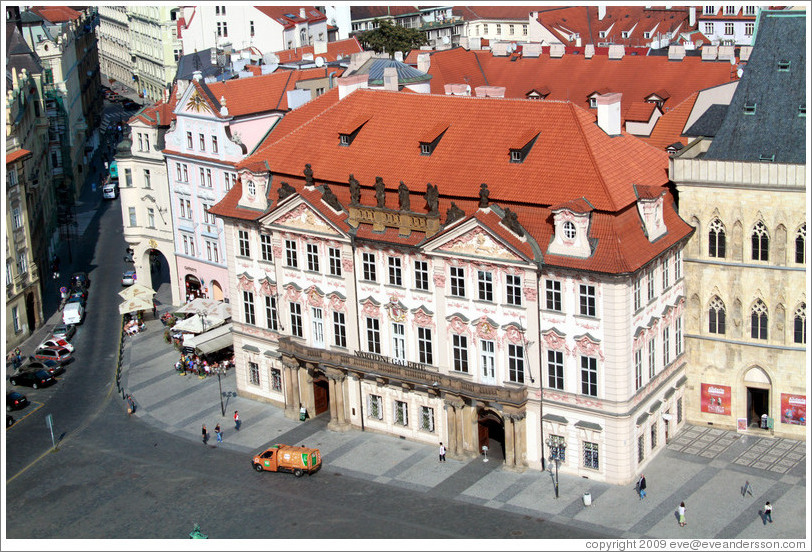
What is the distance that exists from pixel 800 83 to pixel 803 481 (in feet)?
86.9

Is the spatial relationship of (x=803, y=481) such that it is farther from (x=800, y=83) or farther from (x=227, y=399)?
(x=227, y=399)

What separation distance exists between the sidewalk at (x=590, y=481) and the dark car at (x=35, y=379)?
10596mm

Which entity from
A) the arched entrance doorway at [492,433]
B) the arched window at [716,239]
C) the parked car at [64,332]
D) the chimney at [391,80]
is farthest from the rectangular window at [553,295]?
the parked car at [64,332]

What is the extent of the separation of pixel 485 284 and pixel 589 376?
9.21 meters

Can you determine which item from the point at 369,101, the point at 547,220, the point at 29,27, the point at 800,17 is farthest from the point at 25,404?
the point at 29,27

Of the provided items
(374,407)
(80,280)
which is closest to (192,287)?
(80,280)

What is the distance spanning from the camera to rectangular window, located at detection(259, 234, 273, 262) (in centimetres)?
10719

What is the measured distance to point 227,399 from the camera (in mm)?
111938

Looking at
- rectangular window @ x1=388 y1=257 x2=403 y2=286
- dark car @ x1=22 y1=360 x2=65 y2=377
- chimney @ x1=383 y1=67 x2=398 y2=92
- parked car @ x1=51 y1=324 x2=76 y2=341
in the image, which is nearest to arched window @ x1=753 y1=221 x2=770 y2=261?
rectangular window @ x1=388 y1=257 x2=403 y2=286

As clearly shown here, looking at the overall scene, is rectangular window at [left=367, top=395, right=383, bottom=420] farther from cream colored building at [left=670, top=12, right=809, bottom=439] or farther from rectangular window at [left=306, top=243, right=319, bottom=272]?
cream colored building at [left=670, top=12, right=809, bottom=439]

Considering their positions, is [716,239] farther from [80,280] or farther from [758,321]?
[80,280]

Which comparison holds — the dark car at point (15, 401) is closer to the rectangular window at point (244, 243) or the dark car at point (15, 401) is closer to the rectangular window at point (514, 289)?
the rectangular window at point (244, 243)

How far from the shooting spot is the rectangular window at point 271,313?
108250 millimetres

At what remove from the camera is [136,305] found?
131 metres
